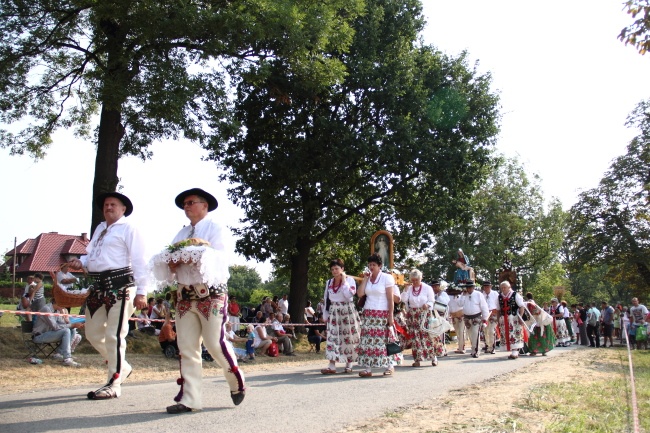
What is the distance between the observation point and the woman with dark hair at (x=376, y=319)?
11477 mm

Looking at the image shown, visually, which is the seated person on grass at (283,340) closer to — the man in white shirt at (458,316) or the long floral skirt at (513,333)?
the man in white shirt at (458,316)

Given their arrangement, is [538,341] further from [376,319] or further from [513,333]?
[376,319]

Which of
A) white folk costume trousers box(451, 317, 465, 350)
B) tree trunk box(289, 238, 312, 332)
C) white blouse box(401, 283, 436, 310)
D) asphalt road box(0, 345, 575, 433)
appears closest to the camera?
asphalt road box(0, 345, 575, 433)

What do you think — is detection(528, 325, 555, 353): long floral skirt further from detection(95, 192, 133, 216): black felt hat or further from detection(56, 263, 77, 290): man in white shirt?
detection(95, 192, 133, 216): black felt hat

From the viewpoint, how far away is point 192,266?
259 inches

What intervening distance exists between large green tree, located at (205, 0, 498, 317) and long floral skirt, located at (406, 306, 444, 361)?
1054 cm

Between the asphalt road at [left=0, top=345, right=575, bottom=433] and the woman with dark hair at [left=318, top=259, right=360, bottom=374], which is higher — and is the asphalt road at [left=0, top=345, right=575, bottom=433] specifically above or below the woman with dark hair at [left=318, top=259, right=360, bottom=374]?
below

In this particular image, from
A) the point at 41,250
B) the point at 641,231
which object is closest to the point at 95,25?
the point at 641,231

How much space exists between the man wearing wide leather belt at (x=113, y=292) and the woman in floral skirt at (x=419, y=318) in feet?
26.5

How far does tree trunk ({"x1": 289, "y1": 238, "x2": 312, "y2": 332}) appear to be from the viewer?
26875 millimetres

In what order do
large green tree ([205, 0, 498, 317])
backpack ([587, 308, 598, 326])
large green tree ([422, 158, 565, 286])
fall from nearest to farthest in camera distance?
large green tree ([205, 0, 498, 317]) < backpack ([587, 308, 598, 326]) < large green tree ([422, 158, 565, 286])

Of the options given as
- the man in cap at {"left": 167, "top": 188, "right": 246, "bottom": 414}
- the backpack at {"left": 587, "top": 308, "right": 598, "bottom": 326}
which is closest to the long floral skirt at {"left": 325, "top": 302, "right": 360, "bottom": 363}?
the man in cap at {"left": 167, "top": 188, "right": 246, "bottom": 414}

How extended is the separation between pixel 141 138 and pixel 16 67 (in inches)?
152

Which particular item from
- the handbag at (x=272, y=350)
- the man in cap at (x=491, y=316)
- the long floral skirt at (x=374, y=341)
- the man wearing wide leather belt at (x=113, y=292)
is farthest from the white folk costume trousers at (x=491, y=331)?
the man wearing wide leather belt at (x=113, y=292)
